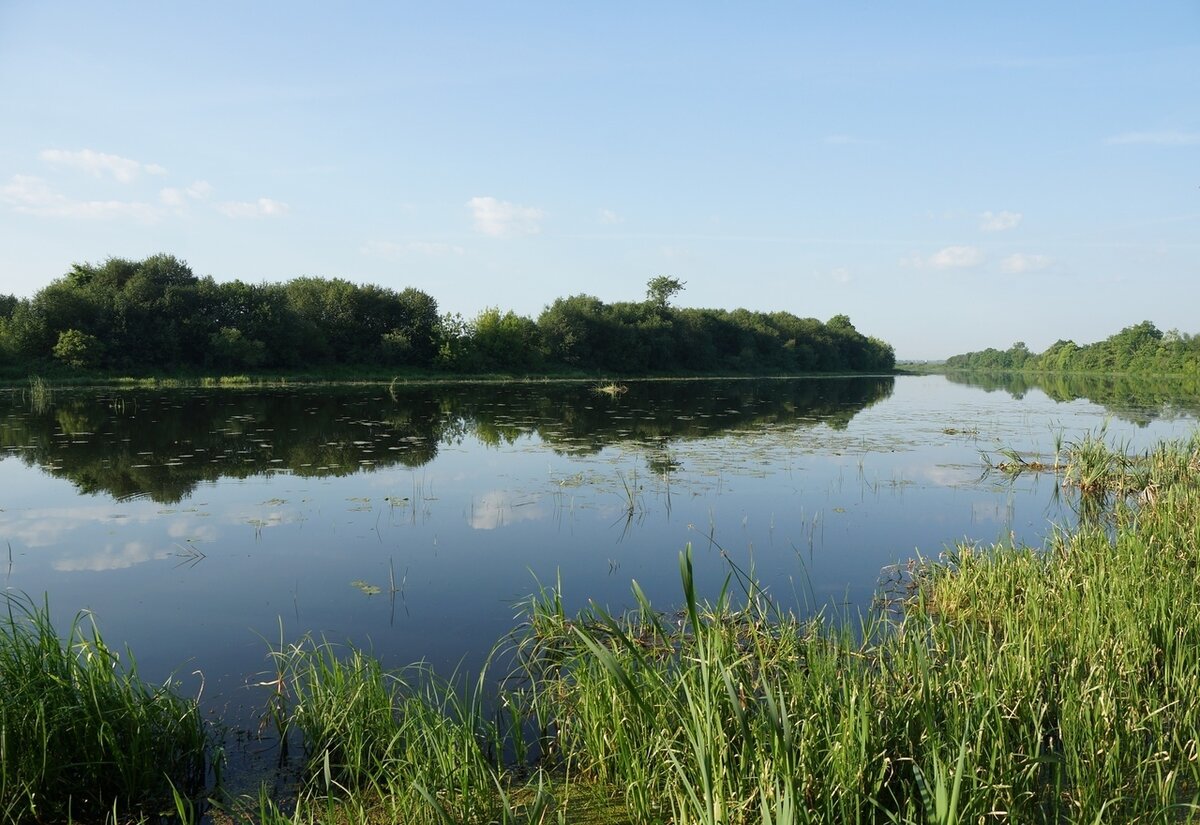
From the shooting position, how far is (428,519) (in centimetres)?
1010

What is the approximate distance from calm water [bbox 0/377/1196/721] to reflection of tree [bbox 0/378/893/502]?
14 centimetres

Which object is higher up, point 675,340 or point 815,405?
point 675,340

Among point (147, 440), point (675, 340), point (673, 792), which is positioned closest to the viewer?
point (673, 792)

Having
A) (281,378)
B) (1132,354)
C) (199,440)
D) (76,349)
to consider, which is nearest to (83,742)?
(199,440)

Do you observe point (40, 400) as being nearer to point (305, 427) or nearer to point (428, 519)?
point (305, 427)

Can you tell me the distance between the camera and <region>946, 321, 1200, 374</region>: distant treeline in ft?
286

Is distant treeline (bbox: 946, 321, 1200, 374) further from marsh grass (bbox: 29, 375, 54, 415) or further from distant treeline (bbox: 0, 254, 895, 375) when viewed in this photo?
marsh grass (bbox: 29, 375, 54, 415)

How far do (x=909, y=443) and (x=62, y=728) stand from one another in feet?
59.9

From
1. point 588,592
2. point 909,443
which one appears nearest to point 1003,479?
point 909,443

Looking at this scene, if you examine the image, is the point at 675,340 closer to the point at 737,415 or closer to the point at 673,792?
the point at 737,415

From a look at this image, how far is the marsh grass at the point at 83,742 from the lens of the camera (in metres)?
3.46

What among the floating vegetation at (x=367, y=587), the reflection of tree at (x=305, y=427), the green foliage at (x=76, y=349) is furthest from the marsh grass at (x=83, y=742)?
the green foliage at (x=76, y=349)

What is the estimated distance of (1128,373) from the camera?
97.4 metres

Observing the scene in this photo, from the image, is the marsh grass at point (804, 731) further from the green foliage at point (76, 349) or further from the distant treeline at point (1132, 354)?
the distant treeline at point (1132, 354)
